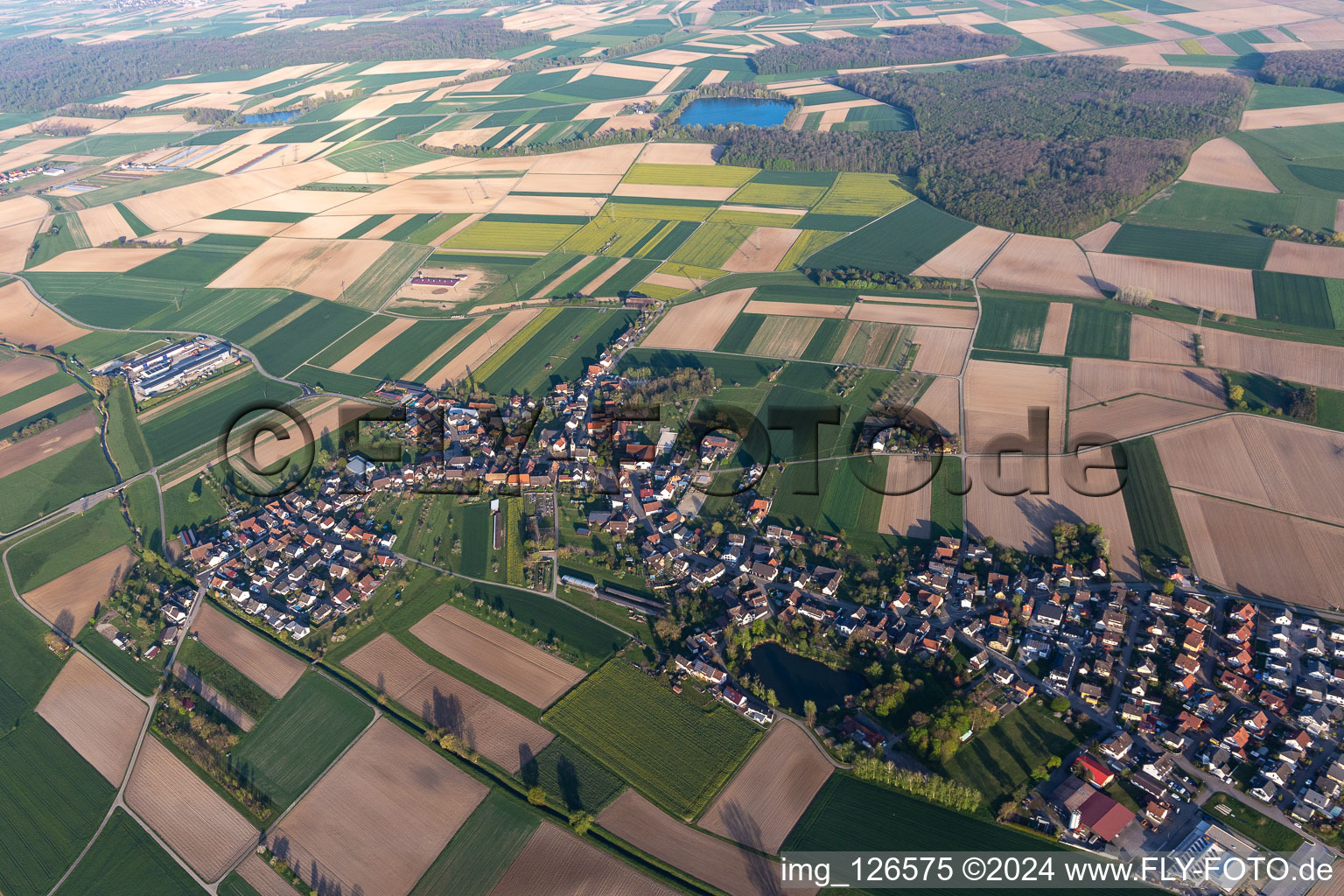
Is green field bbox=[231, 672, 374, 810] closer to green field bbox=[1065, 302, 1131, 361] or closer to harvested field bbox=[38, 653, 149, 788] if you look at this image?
harvested field bbox=[38, 653, 149, 788]

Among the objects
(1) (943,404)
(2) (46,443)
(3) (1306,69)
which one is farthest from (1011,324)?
(3) (1306,69)

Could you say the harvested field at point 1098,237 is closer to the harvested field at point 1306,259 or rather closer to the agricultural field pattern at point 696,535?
the agricultural field pattern at point 696,535

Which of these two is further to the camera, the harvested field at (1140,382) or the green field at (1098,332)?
the green field at (1098,332)

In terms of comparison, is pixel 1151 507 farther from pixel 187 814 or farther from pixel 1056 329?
pixel 187 814

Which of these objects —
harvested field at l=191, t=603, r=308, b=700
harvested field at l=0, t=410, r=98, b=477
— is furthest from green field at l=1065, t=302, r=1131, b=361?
harvested field at l=0, t=410, r=98, b=477

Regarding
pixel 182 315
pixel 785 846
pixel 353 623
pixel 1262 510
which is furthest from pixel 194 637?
pixel 1262 510

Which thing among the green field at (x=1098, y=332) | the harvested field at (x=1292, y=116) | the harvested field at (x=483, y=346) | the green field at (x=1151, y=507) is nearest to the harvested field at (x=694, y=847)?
the green field at (x=1151, y=507)

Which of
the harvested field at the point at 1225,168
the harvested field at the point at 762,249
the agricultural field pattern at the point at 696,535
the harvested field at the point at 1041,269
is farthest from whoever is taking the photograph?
the harvested field at the point at 1225,168
